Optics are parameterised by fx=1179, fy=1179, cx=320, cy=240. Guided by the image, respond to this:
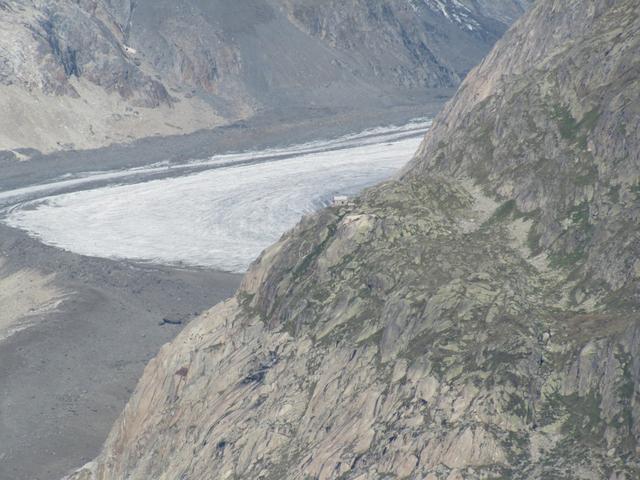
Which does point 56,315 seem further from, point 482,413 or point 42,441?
point 482,413

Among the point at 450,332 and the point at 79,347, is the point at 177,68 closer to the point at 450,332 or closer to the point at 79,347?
the point at 79,347

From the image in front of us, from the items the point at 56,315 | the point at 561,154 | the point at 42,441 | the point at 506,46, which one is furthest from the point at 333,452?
the point at 56,315

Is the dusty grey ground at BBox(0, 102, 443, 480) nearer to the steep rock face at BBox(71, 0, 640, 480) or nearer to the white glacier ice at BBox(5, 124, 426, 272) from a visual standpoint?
the white glacier ice at BBox(5, 124, 426, 272)

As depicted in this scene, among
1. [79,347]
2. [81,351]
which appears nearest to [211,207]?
[79,347]

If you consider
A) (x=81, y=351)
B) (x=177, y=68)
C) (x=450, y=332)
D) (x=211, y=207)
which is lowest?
(x=211, y=207)

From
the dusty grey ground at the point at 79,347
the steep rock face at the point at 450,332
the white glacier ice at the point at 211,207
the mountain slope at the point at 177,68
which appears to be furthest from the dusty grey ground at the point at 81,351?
the mountain slope at the point at 177,68

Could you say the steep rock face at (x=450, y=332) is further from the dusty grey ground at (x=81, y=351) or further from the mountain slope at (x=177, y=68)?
the mountain slope at (x=177, y=68)
